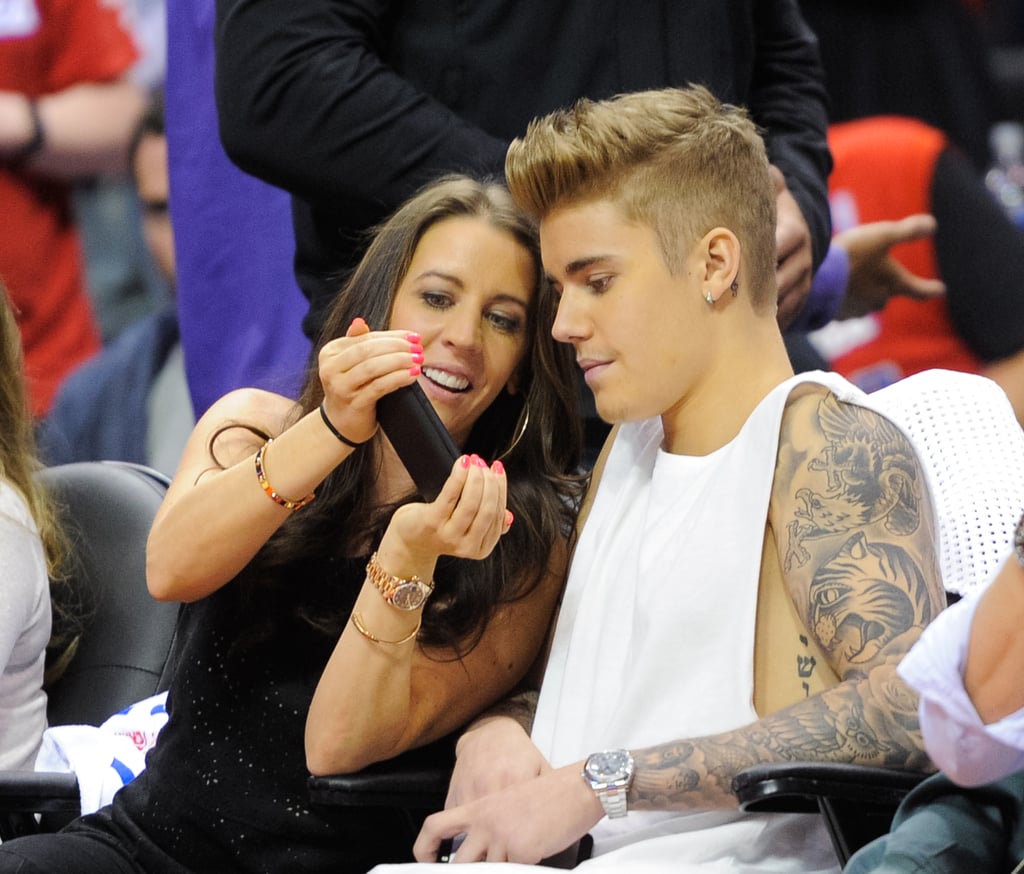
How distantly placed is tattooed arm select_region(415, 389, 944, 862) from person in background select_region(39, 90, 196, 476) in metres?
2.42

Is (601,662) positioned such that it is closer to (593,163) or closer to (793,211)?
(593,163)

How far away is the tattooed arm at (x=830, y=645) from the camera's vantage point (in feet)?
5.91

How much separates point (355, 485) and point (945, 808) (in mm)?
1043

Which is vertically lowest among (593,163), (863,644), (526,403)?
(863,644)

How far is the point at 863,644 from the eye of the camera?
6.03 ft

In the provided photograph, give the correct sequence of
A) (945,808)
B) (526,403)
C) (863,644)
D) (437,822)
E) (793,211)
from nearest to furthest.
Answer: (945,808) < (863,644) < (437,822) < (526,403) < (793,211)

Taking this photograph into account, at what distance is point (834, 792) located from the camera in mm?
1703

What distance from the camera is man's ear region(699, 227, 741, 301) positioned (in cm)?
211

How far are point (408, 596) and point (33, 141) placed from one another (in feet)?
8.97

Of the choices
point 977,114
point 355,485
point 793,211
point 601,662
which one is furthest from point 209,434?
point 977,114

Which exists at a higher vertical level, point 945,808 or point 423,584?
point 423,584

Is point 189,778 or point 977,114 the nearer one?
point 189,778

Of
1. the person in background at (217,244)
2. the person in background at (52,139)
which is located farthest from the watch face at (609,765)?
the person in background at (52,139)

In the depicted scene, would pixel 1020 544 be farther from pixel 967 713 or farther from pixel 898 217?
pixel 898 217
